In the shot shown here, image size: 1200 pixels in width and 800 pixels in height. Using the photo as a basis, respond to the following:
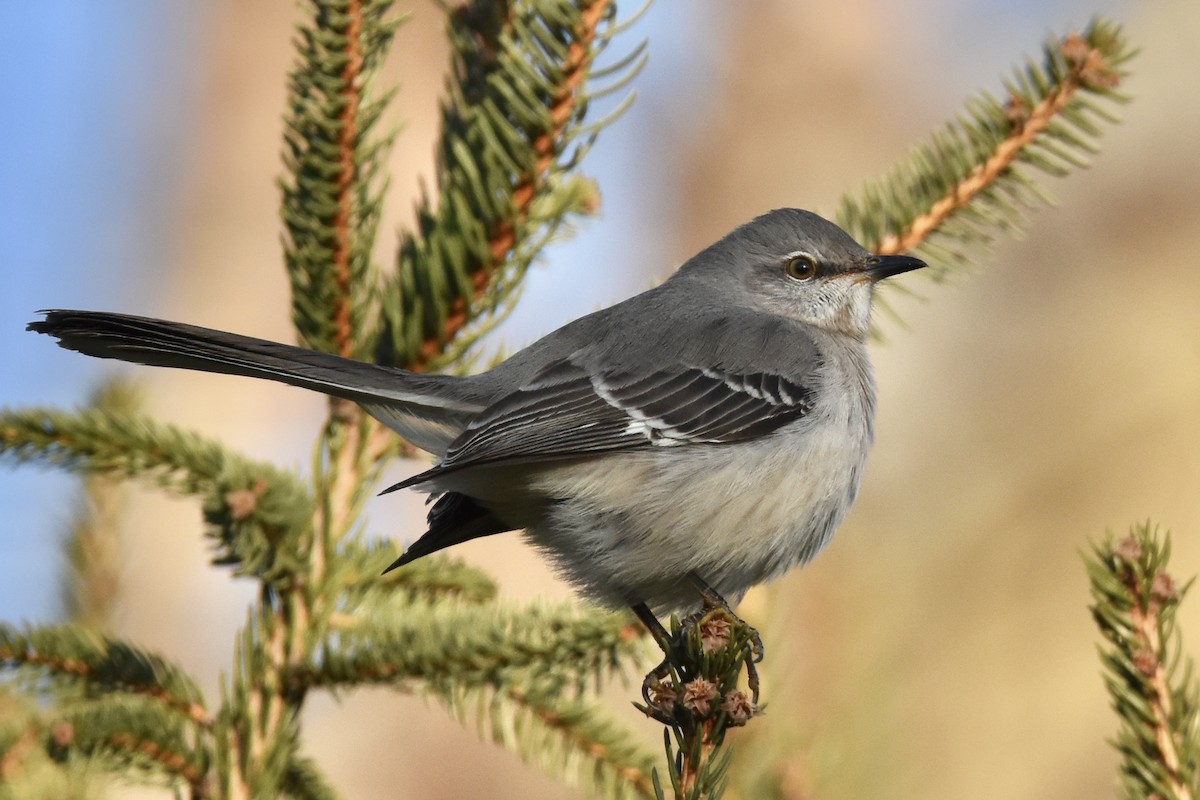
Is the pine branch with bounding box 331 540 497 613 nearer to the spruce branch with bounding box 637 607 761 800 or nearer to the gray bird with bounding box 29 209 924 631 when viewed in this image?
the gray bird with bounding box 29 209 924 631

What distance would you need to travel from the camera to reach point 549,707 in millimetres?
2994

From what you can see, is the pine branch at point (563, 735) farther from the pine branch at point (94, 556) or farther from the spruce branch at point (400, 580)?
the pine branch at point (94, 556)

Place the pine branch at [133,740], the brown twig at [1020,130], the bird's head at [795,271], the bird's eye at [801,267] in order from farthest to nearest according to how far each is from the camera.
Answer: the bird's eye at [801,267] → the bird's head at [795,271] → the brown twig at [1020,130] → the pine branch at [133,740]

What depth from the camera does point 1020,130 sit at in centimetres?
324

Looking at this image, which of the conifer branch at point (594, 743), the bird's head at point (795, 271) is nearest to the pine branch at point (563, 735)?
the conifer branch at point (594, 743)

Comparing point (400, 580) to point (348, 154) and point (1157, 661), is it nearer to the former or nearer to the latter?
point (348, 154)

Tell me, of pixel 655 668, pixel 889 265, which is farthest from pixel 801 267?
pixel 655 668

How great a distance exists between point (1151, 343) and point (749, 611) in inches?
234

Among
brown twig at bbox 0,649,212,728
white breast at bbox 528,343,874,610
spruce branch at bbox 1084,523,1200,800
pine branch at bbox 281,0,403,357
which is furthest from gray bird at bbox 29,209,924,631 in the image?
spruce branch at bbox 1084,523,1200,800

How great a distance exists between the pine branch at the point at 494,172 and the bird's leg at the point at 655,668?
0.88 m

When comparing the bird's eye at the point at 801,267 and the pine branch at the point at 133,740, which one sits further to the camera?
the bird's eye at the point at 801,267

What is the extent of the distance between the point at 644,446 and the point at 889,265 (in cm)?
95

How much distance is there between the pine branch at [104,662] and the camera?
2.72 m

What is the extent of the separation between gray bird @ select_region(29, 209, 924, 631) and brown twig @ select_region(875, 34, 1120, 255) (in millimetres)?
227
